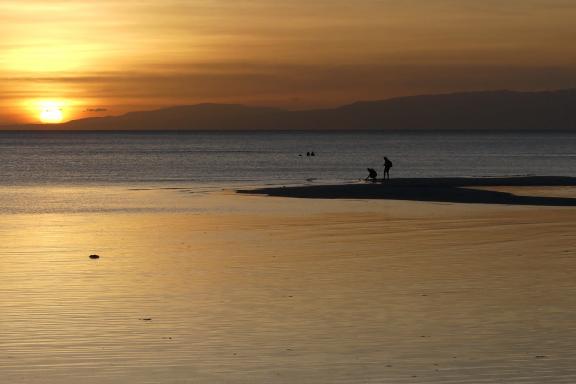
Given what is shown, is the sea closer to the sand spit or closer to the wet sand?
the wet sand

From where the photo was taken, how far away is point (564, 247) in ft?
81.5

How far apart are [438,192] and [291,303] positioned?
31675 mm

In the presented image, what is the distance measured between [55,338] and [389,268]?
8.71m

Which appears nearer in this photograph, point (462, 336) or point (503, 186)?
point (462, 336)

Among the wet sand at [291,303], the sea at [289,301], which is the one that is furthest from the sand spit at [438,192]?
the wet sand at [291,303]

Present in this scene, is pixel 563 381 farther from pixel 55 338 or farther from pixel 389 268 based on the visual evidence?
pixel 389 268

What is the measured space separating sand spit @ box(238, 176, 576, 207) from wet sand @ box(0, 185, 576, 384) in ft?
38.4

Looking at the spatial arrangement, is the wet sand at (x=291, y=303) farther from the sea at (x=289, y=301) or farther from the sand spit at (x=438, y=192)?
the sand spit at (x=438, y=192)

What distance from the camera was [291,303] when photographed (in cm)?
1697

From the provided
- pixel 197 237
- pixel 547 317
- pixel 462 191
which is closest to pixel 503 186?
pixel 462 191

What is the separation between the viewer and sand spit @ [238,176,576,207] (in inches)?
1692

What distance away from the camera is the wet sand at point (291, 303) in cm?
1268

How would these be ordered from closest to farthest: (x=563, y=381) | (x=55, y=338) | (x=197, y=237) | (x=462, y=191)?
(x=563, y=381), (x=55, y=338), (x=197, y=237), (x=462, y=191)

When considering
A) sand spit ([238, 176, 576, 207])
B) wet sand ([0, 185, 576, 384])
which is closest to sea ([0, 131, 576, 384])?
wet sand ([0, 185, 576, 384])
